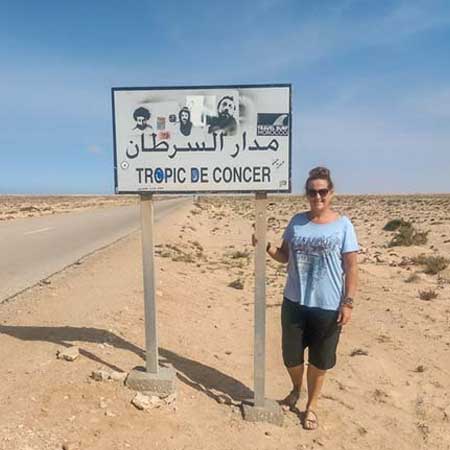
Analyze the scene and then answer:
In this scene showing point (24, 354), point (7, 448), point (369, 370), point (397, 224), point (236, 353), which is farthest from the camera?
point (397, 224)

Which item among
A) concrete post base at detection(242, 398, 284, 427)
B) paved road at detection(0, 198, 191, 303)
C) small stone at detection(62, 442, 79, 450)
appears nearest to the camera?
small stone at detection(62, 442, 79, 450)

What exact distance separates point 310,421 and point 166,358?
1.80 m

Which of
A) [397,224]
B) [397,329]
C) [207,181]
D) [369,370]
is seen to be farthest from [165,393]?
[397,224]

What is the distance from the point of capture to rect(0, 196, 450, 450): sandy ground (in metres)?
3.87

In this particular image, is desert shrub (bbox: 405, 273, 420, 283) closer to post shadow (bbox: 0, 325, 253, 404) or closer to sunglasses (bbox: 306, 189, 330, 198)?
post shadow (bbox: 0, 325, 253, 404)

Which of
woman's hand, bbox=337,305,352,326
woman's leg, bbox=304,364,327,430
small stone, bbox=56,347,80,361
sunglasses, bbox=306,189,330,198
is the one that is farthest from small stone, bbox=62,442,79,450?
sunglasses, bbox=306,189,330,198

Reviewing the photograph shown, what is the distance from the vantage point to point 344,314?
386 cm

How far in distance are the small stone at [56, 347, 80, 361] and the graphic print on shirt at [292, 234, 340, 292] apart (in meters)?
2.29

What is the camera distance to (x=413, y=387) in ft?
17.5

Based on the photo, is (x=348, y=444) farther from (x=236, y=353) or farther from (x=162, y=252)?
(x=162, y=252)

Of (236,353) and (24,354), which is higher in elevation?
(24,354)

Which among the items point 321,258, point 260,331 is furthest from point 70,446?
point 321,258

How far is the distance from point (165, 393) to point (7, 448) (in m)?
1.34

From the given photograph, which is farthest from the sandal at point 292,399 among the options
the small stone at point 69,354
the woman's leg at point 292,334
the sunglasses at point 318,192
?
the small stone at point 69,354
